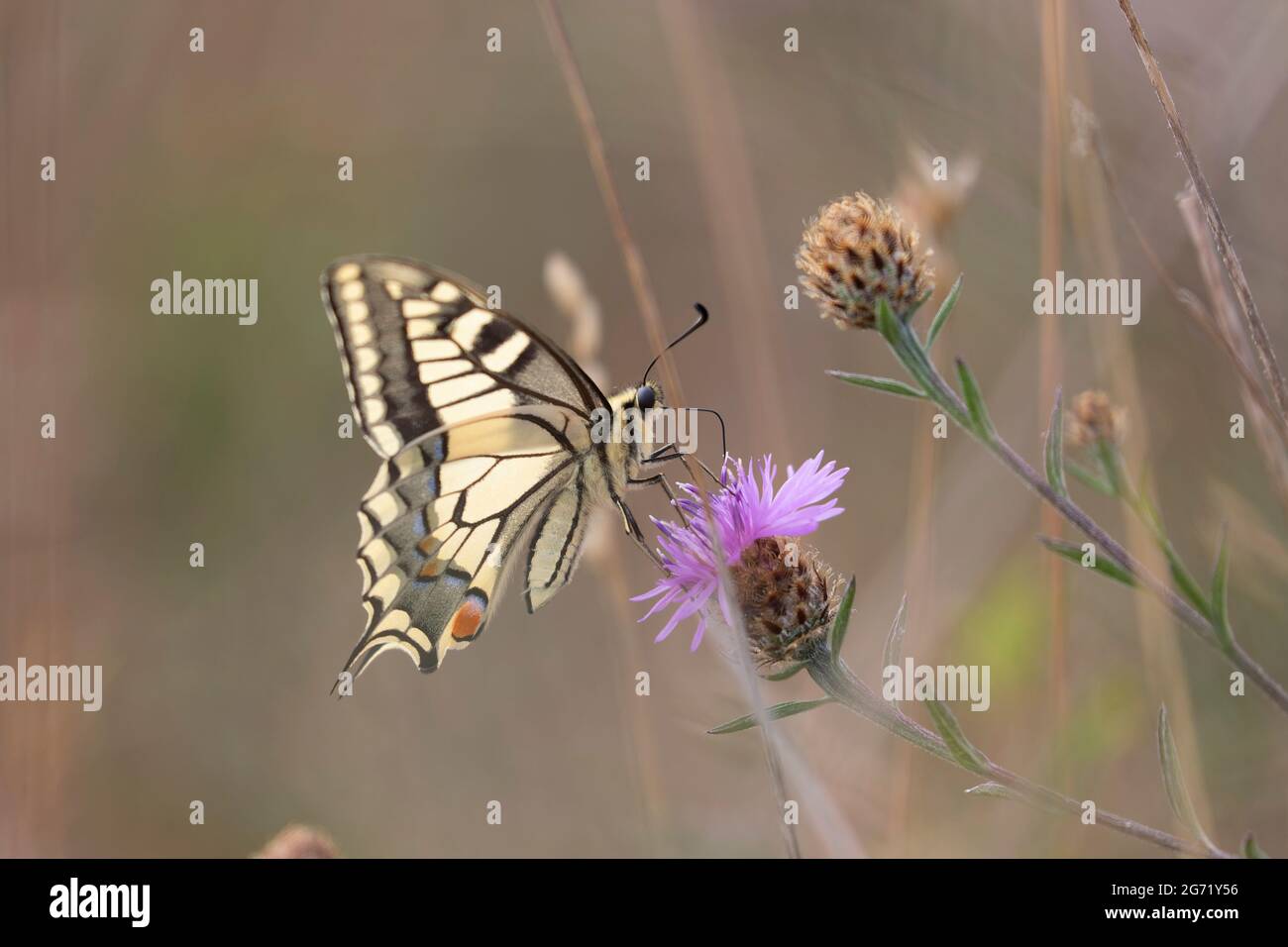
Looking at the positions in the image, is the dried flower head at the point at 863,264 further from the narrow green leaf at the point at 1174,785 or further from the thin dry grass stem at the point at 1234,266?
the narrow green leaf at the point at 1174,785

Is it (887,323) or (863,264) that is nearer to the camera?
(887,323)

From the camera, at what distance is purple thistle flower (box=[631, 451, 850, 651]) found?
184 cm

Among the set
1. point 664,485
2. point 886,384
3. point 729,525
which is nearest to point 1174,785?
point 886,384

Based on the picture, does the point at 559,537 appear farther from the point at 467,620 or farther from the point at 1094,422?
the point at 1094,422

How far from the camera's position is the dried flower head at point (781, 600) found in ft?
5.90

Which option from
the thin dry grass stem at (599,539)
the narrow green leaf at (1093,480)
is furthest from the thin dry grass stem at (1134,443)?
the thin dry grass stem at (599,539)

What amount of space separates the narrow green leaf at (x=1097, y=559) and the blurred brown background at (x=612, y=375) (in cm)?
74

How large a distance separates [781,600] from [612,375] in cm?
260

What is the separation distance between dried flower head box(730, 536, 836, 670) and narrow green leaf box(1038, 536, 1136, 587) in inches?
19.4

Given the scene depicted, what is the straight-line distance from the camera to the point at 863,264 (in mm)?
1646

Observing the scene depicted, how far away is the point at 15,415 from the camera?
3703 millimetres

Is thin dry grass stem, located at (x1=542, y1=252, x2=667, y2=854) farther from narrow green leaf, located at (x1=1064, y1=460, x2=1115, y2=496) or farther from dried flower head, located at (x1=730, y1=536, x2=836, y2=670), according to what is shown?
narrow green leaf, located at (x1=1064, y1=460, x2=1115, y2=496)

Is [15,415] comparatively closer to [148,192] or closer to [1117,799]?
[148,192]

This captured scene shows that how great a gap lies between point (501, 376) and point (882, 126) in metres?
1.32
